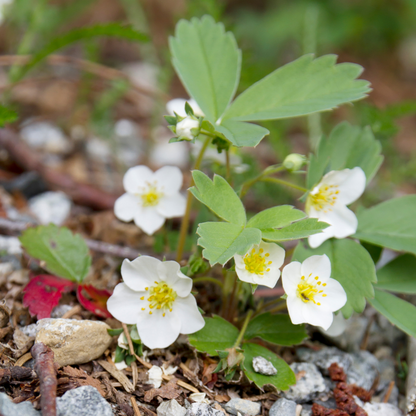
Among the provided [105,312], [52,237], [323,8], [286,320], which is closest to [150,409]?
[105,312]

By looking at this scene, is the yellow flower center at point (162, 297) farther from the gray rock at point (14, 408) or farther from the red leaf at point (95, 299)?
the gray rock at point (14, 408)

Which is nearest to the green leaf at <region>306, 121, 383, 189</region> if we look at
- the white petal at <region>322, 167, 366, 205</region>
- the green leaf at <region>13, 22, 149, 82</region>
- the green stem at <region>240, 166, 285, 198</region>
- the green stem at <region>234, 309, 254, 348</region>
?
the white petal at <region>322, 167, 366, 205</region>

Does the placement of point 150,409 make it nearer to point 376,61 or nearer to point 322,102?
point 322,102

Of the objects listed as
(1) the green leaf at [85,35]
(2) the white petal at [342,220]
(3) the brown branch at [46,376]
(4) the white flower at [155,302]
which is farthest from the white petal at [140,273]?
(1) the green leaf at [85,35]

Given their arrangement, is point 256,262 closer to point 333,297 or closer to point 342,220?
point 333,297

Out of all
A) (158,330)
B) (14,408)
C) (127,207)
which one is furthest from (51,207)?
(14,408)

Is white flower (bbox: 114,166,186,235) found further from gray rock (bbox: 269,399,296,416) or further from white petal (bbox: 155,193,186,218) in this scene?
gray rock (bbox: 269,399,296,416)
